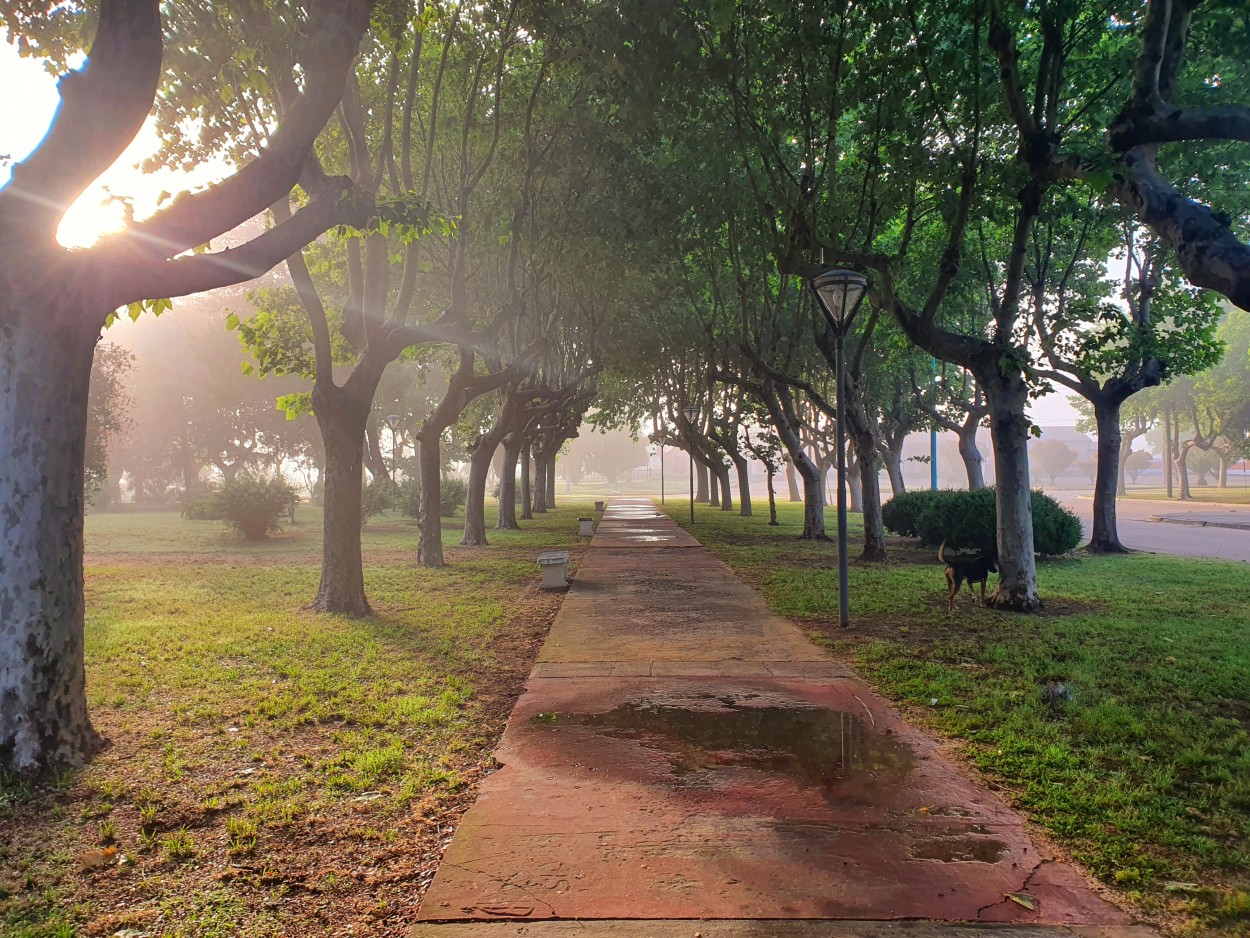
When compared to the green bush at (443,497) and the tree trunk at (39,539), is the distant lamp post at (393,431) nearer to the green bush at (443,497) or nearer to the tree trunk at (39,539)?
the green bush at (443,497)

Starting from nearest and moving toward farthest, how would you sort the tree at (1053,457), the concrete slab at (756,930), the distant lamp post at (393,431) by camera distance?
the concrete slab at (756,930) < the distant lamp post at (393,431) < the tree at (1053,457)

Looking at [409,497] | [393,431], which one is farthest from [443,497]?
[393,431]

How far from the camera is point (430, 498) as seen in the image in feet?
49.5

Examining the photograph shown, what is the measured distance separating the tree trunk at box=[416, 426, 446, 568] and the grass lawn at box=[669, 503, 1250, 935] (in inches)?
253

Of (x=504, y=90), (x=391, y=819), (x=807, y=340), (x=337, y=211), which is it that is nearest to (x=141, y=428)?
(x=807, y=340)

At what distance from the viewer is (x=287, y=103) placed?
27.2 ft

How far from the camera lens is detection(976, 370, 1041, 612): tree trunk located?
9.47 m

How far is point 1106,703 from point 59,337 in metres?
7.15

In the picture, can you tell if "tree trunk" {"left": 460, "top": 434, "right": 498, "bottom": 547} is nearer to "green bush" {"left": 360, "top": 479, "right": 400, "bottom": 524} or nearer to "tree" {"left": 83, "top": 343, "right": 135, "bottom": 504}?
"green bush" {"left": 360, "top": 479, "right": 400, "bottom": 524}

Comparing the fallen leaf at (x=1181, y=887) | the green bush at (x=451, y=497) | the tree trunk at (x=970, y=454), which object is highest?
the tree trunk at (x=970, y=454)

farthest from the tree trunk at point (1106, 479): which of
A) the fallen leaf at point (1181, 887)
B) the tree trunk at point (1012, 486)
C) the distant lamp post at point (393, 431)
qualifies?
the distant lamp post at point (393, 431)

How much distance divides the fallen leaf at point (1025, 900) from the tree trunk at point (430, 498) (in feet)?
42.2

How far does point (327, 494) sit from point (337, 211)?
16.0ft

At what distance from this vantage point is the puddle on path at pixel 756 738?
4.38 metres
